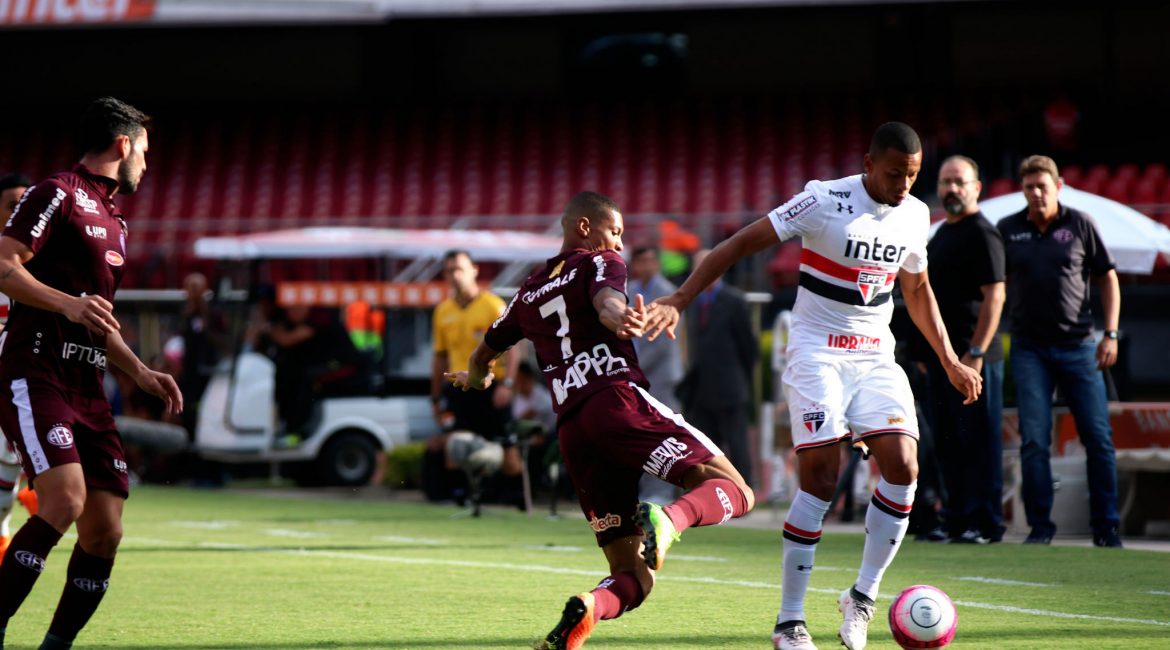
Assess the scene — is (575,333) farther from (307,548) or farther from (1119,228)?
(1119,228)

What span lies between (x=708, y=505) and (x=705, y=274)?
893 millimetres

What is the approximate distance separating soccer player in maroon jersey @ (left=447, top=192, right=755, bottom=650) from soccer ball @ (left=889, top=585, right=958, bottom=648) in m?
0.72

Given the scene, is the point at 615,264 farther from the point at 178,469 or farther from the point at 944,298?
the point at 178,469

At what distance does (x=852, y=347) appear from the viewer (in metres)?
6.41

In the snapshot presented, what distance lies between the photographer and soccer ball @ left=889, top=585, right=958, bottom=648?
5840 millimetres

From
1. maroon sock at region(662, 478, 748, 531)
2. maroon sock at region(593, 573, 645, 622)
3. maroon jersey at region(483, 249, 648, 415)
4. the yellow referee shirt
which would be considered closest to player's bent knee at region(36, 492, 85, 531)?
maroon jersey at region(483, 249, 648, 415)

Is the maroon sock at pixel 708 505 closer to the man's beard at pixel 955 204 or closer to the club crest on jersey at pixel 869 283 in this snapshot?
the club crest on jersey at pixel 869 283

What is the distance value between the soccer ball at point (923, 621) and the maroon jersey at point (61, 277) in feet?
9.62

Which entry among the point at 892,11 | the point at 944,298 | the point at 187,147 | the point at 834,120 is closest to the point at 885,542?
the point at 944,298

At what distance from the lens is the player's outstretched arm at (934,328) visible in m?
6.63

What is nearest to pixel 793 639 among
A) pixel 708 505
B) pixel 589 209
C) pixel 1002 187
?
pixel 708 505

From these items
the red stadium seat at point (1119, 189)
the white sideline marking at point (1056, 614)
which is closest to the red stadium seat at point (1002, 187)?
the red stadium seat at point (1119, 189)

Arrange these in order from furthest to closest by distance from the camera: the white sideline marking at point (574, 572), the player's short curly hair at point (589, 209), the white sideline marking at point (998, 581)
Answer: the white sideline marking at point (998, 581) < the white sideline marking at point (574, 572) < the player's short curly hair at point (589, 209)

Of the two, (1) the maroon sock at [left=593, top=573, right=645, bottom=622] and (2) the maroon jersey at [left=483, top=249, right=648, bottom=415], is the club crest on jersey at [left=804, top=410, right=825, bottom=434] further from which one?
(1) the maroon sock at [left=593, top=573, right=645, bottom=622]
